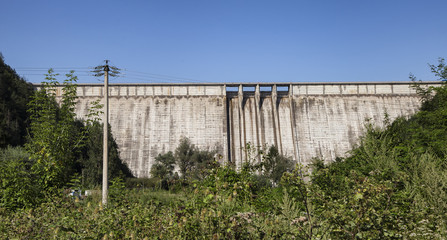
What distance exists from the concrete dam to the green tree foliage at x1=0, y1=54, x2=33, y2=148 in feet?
26.2

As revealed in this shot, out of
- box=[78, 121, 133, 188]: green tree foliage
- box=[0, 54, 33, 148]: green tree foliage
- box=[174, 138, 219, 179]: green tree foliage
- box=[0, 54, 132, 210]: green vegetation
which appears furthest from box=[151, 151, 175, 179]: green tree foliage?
box=[0, 54, 132, 210]: green vegetation

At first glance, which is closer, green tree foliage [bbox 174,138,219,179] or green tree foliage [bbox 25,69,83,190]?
green tree foliage [bbox 25,69,83,190]

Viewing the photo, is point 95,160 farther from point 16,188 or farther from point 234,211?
point 234,211

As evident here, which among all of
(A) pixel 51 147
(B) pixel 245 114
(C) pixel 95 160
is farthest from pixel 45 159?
(B) pixel 245 114

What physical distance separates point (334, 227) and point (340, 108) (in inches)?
1861

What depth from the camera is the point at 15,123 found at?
36.6 m

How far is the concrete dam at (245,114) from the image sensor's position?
46094 millimetres

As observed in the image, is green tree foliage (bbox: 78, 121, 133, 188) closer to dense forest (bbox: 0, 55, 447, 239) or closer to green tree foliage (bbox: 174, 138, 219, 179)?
green tree foliage (bbox: 174, 138, 219, 179)

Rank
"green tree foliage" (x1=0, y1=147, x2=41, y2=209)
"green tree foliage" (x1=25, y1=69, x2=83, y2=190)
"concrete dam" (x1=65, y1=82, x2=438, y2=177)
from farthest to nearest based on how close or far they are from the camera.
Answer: "concrete dam" (x1=65, y1=82, x2=438, y2=177) < "green tree foliage" (x1=25, y1=69, x2=83, y2=190) < "green tree foliage" (x1=0, y1=147, x2=41, y2=209)

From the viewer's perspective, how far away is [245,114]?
48406mm

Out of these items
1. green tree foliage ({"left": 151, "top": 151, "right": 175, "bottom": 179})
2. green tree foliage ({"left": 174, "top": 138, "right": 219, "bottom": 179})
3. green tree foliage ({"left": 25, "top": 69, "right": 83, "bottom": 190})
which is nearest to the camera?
green tree foliage ({"left": 25, "top": 69, "right": 83, "bottom": 190})

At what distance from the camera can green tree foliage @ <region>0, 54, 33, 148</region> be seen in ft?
116

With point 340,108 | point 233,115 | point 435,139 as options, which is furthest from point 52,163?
point 340,108

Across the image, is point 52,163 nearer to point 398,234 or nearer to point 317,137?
point 398,234
